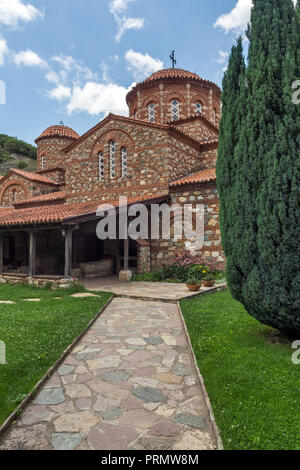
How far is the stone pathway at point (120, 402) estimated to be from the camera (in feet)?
7.25

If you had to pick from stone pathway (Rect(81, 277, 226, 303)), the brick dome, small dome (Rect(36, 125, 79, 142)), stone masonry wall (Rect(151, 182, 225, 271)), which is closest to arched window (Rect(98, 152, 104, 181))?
the brick dome

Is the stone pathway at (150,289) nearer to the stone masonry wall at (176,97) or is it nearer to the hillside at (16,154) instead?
the stone masonry wall at (176,97)

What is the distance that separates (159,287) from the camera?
920 cm

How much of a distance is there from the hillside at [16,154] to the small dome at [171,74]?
2608cm

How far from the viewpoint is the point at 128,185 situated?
498 inches

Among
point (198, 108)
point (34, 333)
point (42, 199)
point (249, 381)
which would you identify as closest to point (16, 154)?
point (42, 199)

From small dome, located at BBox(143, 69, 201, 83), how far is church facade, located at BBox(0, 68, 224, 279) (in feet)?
0.19

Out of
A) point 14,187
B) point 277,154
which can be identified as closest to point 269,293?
point 277,154

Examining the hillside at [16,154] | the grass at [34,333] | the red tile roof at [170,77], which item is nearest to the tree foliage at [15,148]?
A: the hillside at [16,154]

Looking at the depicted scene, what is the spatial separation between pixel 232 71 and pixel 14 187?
694 inches

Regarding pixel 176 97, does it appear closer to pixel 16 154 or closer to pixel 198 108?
pixel 198 108

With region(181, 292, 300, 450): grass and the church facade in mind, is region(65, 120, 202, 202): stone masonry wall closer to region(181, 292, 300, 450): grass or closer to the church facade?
the church facade
